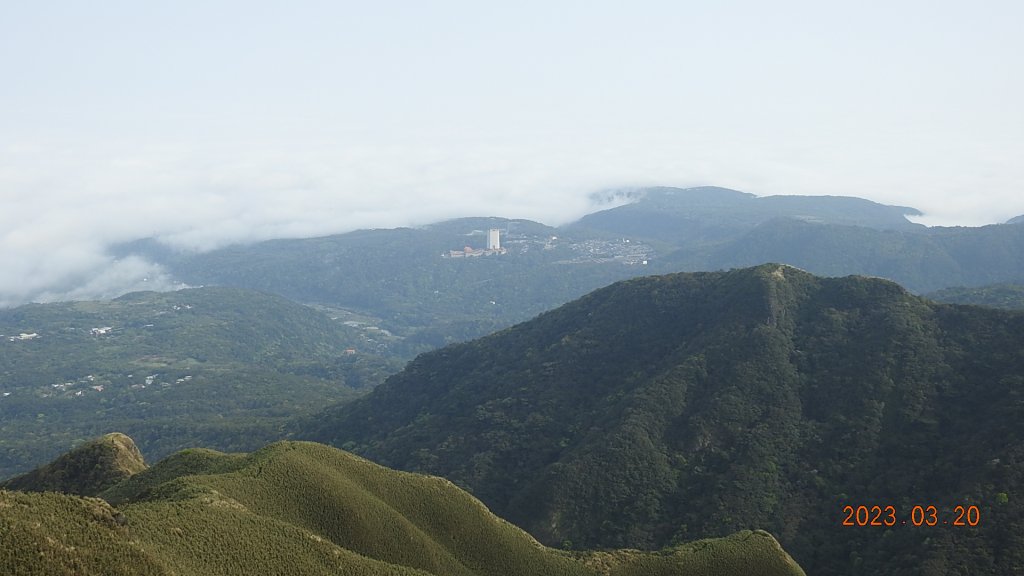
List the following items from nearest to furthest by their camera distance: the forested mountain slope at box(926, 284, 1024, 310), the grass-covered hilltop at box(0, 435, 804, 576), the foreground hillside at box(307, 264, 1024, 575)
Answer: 1. the grass-covered hilltop at box(0, 435, 804, 576)
2. the foreground hillside at box(307, 264, 1024, 575)
3. the forested mountain slope at box(926, 284, 1024, 310)

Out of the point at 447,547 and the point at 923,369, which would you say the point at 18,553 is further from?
the point at 923,369

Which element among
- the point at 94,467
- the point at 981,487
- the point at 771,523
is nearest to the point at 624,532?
the point at 771,523

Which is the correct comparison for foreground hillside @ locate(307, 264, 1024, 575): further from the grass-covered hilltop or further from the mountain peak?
the mountain peak
